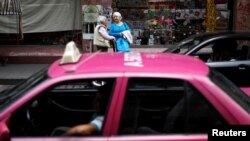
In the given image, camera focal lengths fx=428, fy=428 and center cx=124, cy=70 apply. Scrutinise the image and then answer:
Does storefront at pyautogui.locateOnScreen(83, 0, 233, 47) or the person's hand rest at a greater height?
storefront at pyautogui.locateOnScreen(83, 0, 233, 47)

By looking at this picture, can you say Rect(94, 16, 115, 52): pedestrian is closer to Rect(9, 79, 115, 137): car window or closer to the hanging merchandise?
the hanging merchandise

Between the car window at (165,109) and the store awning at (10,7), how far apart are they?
31.3ft

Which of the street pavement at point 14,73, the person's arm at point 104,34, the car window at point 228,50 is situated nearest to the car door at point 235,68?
the car window at point 228,50

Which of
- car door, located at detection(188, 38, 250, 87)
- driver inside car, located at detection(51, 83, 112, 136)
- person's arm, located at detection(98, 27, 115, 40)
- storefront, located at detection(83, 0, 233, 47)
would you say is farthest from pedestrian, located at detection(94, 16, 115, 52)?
→ driver inside car, located at detection(51, 83, 112, 136)

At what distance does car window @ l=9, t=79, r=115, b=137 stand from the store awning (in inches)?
324

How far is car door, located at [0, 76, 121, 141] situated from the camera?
3.15m

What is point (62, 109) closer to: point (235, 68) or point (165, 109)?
point (165, 109)

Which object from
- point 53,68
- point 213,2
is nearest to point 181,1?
point 213,2

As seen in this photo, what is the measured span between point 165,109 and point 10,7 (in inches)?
382

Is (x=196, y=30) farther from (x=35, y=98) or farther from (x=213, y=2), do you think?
(x=35, y=98)

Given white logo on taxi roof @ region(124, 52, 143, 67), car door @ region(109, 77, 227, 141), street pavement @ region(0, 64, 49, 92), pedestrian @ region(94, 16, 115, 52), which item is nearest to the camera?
car door @ region(109, 77, 227, 141)

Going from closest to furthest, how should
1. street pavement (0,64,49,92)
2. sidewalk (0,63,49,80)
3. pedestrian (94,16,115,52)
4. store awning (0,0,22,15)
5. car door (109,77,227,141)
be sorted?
car door (109,77,227,141)
pedestrian (94,16,115,52)
street pavement (0,64,49,92)
sidewalk (0,63,49,80)
store awning (0,0,22,15)

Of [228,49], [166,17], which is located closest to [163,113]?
[228,49]

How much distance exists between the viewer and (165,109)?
323 cm
